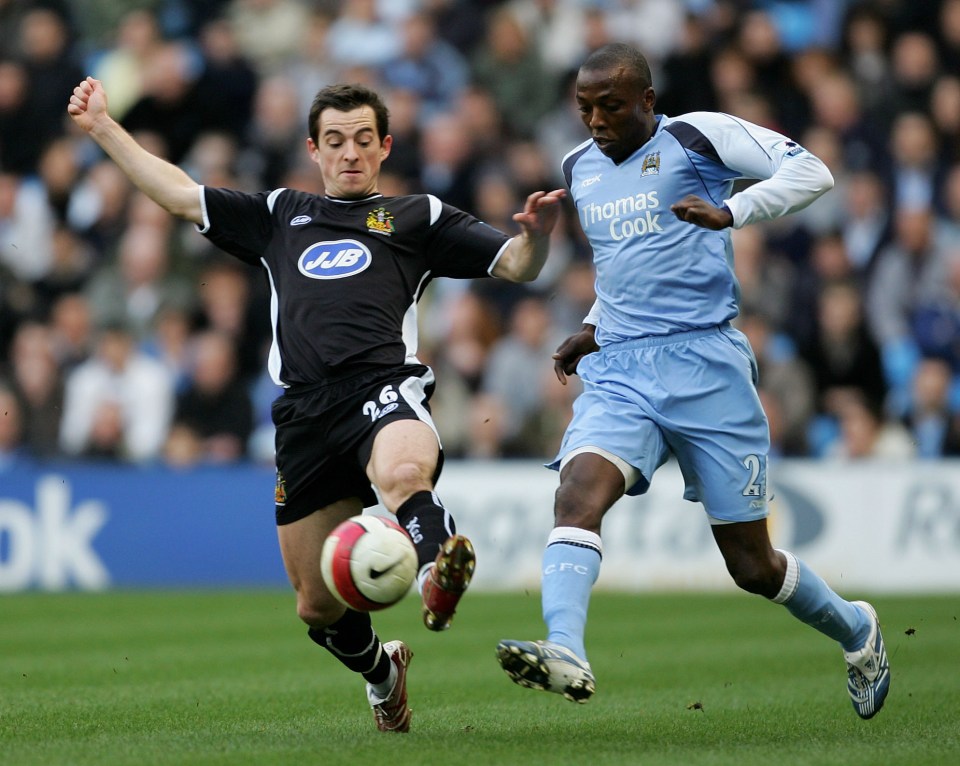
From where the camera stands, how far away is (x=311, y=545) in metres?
6.42

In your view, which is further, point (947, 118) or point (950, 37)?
point (950, 37)

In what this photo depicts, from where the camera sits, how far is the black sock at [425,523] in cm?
577

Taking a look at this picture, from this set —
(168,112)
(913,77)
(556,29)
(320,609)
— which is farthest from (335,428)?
(556,29)

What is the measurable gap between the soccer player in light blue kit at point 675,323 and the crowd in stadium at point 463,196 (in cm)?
787

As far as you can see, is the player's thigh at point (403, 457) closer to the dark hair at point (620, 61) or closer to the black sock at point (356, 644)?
the black sock at point (356, 644)

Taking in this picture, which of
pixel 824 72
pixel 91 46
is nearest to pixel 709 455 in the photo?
pixel 824 72

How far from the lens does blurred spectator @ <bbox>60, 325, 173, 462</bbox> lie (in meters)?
14.8

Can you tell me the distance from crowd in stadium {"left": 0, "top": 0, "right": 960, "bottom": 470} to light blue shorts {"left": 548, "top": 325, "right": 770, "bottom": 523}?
7931 mm

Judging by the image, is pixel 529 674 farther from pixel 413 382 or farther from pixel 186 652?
pixel 186 652

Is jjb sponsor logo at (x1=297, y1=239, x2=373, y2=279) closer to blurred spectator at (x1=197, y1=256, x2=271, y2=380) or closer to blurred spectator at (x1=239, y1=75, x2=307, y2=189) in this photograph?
blurred spectator at (x1=197, y1=256, x2=271, y2=380)

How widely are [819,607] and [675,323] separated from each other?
1334mm

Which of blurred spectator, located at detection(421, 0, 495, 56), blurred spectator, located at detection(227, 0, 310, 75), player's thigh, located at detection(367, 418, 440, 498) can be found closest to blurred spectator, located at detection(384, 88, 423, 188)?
blurred spectator, located at detection(421, 0, 495, 56)

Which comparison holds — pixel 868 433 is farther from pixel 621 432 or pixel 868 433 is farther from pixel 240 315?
pixel 621 432

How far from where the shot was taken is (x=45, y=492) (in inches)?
557
